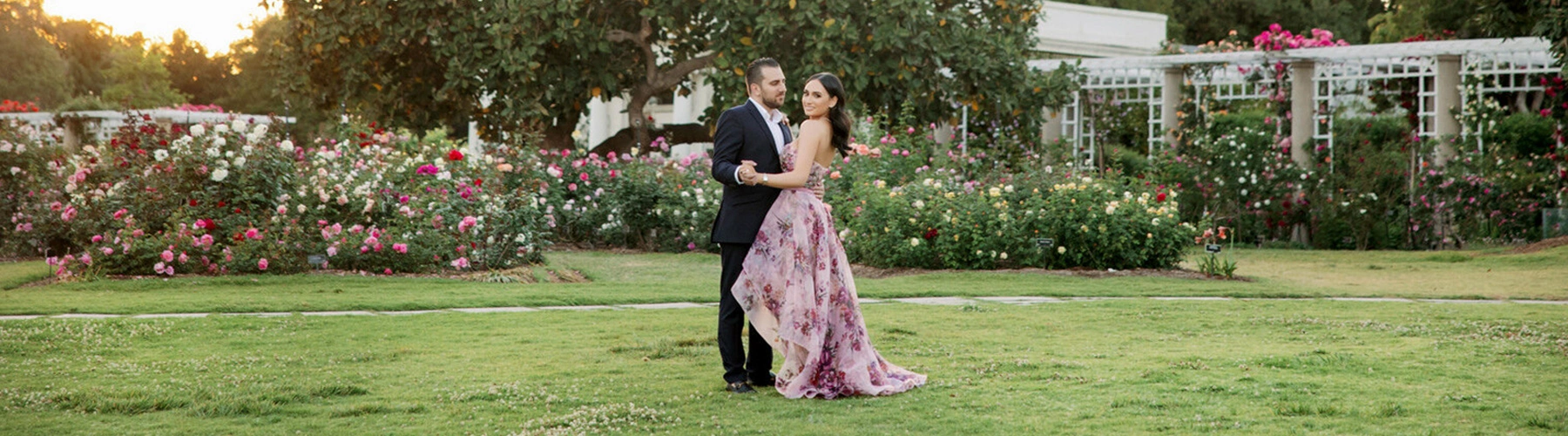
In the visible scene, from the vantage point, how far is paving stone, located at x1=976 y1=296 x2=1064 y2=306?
10.6 meters

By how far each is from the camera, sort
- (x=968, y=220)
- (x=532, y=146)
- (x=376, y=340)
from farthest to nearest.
A: (x=532, y=146) < (x=968, y=220) < (x=376, y=340)

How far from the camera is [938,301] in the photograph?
1078 cm

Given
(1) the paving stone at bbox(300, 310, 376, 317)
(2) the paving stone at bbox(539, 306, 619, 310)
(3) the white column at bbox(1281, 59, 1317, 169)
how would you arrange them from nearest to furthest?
(1) the paving stone at bbox(300, 310, 376, 317) → (2) the paving stone at bbox(539, 306, 619, 310) → (3) the white column at bbox(1281, 59, 1317, 169)

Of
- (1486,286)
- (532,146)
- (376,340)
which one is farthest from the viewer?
(532,146)

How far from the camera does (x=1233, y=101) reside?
Result: 845 inches

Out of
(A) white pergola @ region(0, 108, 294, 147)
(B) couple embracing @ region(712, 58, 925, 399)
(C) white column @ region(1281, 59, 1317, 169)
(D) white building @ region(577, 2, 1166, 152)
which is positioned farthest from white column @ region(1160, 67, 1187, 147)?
(B) couple embracing @ region(712, 58, 925, 399)

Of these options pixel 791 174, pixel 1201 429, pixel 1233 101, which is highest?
pixel 1233 101

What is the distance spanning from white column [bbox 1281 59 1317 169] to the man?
13.6 metres

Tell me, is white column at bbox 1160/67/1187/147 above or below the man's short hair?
above

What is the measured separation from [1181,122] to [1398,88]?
2.73 metres

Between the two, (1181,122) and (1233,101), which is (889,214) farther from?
(1233,101)

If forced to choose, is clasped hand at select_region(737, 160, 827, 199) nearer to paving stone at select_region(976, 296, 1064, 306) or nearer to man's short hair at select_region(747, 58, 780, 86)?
man's short hair at select_region(747, 58, 780, 86)

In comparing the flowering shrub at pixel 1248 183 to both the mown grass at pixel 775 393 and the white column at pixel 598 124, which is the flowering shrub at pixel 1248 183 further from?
the white column at pixel 598 124

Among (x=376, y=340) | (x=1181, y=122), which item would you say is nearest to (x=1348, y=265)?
(x=1181, y=122)
